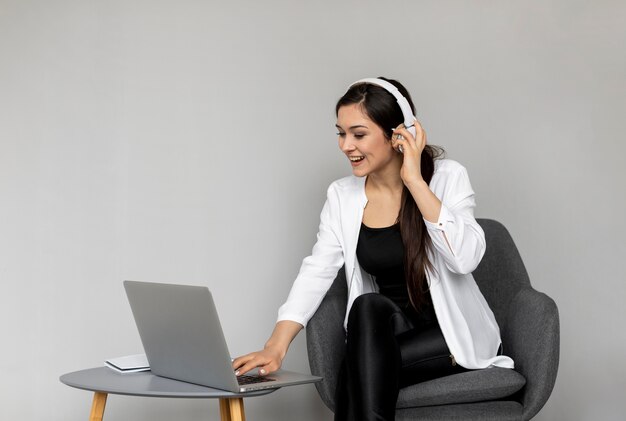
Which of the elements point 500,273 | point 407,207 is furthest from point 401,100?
point 500,273

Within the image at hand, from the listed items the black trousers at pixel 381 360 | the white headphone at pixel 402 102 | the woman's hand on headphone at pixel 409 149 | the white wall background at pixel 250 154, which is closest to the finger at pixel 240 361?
the black trousers at pixel 381 360

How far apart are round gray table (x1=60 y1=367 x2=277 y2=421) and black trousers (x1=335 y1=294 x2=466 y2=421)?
0.26 m

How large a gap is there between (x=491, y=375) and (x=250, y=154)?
135 cm

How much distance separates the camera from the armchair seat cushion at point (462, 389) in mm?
2279

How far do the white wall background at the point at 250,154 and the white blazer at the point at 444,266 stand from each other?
24.8 inches

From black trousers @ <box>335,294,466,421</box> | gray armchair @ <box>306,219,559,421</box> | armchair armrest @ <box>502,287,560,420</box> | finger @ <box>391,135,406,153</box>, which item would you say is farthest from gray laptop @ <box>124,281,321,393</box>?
finger @ <box>391,135,406,153</box>

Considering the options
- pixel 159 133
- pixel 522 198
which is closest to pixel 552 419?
pixel 522 198

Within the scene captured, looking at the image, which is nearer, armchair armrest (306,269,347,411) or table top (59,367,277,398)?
table top (59,367,277,398)

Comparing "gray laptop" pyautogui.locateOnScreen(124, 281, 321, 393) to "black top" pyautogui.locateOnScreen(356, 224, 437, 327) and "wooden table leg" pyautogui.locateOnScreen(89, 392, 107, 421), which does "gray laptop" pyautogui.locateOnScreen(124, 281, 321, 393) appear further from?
"black top" pyautogui.locateOnScreen(356, 224, 437, 327)

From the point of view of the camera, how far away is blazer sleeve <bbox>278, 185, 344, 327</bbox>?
2.49 metres

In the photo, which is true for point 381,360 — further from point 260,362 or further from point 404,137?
point 404,137

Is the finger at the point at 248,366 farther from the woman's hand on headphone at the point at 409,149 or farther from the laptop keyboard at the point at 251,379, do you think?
the woman's hand on headphone at the point at 409,149

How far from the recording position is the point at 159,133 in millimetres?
3129

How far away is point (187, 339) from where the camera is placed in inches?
79.4
